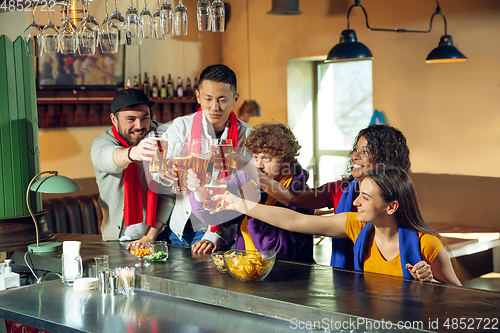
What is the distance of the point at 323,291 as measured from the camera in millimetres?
1776

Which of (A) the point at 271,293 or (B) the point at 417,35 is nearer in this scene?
(A) the point at 271,293

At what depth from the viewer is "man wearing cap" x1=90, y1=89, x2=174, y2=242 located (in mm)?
2635

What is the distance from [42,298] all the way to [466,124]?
4.12 m

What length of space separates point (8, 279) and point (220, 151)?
1.26 metres

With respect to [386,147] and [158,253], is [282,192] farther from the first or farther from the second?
[158,253]

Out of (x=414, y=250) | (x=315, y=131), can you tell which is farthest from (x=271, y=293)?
(x=315, y=131)

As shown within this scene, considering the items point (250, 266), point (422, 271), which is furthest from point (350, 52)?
point (250, 266)

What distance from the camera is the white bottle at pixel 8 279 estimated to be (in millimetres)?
2465

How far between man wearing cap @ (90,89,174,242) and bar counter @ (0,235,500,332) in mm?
447

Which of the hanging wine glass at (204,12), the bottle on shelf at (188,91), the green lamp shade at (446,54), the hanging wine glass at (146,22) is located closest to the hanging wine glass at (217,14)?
the hanging wine glass at (204,12)

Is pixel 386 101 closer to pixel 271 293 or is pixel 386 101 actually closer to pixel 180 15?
pixel 180 15

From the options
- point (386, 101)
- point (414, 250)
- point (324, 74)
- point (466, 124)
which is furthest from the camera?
point (324, 74)

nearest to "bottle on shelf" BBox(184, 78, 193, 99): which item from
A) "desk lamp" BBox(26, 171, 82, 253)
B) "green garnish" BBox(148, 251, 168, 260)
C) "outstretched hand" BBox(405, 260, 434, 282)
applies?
"desk lamp" BBox(26, 171, 82, 253)

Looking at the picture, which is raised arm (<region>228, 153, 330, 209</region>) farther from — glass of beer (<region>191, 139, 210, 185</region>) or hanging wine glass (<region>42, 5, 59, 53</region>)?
hanging wine glass (<region>42, 5, 59, 53</region>)
